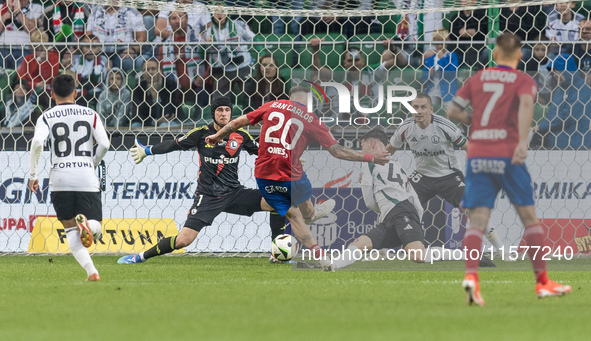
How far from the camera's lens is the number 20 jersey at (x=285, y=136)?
24.5 feet

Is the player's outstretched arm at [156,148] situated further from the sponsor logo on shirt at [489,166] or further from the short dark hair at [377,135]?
the sponsor logo on shirt at [489,166]

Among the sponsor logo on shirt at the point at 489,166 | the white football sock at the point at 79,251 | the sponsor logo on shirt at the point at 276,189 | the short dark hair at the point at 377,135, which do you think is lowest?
the white football sock at the point at 79,251

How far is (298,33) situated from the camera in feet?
36.8

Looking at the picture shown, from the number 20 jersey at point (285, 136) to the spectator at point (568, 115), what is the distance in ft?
6.60

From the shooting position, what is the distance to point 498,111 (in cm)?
493

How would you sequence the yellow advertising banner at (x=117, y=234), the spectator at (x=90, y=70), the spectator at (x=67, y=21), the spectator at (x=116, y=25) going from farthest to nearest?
the spectator at (x=116, y=25)
the spectator at (x=67, y=21)
the spectator at (x=90, y=70)
the yellow advertising banner at (x=117, y=234)

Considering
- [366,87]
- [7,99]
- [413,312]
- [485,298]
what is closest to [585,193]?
[366,87]

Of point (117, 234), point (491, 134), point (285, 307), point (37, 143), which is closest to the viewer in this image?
point (285, 307)

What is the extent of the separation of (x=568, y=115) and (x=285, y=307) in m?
4.35

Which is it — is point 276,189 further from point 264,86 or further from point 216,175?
point 264,86

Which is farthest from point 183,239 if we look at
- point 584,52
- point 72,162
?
point 584,52

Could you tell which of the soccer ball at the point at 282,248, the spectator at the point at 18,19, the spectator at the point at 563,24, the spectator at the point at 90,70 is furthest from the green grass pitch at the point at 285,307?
the spectator at the point at 18,19

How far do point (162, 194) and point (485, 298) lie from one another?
16.5ft

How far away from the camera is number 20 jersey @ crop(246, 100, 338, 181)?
24.5 ft
